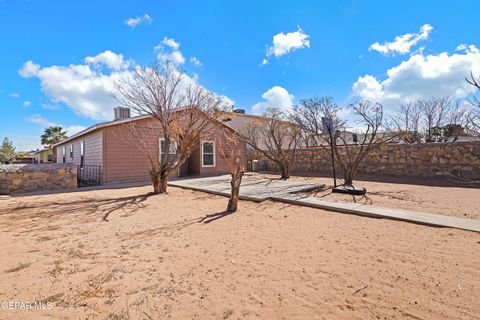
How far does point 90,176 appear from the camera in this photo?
36.7 feet

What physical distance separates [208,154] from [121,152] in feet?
15.2

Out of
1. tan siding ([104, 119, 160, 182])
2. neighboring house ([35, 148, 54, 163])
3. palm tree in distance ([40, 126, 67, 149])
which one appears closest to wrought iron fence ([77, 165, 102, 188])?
tan siding ([104, 119, 160, 182])

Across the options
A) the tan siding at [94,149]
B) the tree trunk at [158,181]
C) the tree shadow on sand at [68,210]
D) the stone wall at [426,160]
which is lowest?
the tree shadow on sand at [68,210]

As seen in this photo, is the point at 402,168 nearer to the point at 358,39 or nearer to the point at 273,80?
the point at 358,39

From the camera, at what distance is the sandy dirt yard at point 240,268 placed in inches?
78.5

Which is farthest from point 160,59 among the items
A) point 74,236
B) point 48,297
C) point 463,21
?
point 463,21

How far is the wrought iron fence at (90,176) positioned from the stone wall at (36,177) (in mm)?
996

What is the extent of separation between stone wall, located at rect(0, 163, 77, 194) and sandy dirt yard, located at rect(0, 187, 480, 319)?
4.89 m

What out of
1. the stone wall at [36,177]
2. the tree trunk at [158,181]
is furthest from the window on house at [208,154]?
the stone wall at [36,177]

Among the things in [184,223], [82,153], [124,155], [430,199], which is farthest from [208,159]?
[430,199]

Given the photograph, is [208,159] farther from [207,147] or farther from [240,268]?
[240,268]

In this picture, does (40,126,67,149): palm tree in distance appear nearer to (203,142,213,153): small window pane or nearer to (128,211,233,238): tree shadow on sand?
(203,142,213,153): small window pane

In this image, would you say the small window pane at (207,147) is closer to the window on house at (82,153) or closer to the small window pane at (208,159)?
the small window pane at (208,159)

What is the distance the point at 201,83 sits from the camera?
349 inches
